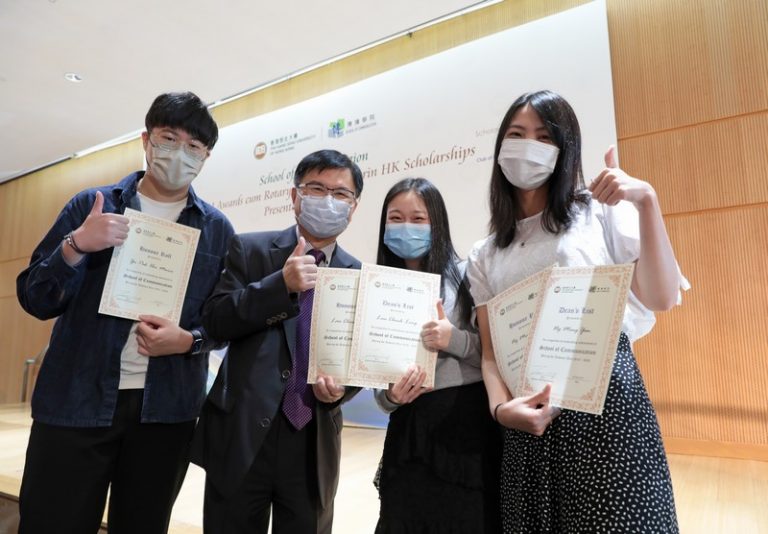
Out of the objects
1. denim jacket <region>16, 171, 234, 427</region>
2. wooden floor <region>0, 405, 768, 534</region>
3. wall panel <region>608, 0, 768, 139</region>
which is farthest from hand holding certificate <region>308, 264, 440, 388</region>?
wall panel <region>608, 0, 768, 139</region>

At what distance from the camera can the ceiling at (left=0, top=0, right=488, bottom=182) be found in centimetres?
398

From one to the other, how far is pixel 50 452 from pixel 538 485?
1.13 meters

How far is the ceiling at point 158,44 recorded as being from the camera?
13.1 feet

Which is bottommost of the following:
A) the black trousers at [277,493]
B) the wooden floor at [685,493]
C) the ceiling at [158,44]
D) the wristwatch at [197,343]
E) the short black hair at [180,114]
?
the wooden floor at [685,493]

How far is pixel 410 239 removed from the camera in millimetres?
1346

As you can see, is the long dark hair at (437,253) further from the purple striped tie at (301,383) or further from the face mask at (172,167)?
the face mask at (172,167)

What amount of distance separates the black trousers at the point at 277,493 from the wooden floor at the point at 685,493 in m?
0.90

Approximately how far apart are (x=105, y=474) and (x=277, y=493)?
17.7 inches

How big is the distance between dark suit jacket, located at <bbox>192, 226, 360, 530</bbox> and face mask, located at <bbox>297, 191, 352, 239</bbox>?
0.12 metres

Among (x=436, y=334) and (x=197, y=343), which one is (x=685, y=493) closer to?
(x=436, y=334)

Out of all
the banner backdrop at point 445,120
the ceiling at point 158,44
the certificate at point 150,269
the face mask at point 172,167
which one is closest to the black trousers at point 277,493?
the certificate at point 150,269

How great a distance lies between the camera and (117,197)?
4.75 ft

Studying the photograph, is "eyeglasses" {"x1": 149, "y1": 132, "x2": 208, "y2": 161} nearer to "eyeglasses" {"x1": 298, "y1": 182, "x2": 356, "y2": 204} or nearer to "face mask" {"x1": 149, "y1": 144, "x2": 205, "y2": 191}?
"face mask" {"x1": 149, "y1": 144, "x2": 205, "y2": 191}

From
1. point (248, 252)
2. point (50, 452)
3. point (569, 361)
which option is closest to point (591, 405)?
point (569, 361)
